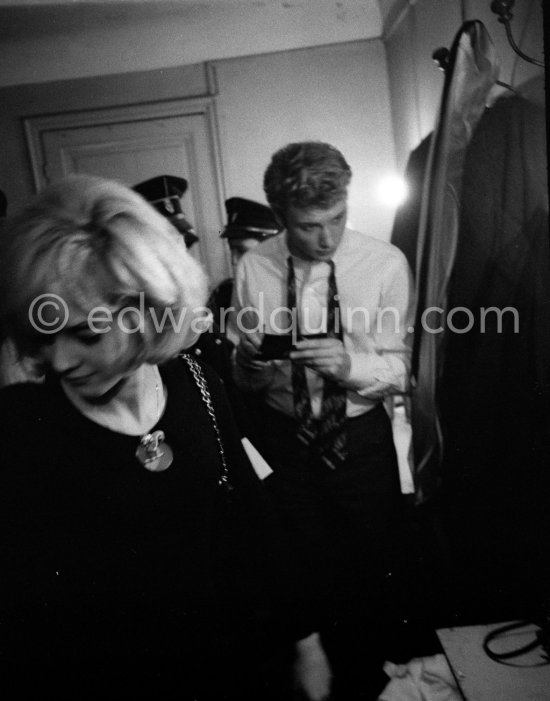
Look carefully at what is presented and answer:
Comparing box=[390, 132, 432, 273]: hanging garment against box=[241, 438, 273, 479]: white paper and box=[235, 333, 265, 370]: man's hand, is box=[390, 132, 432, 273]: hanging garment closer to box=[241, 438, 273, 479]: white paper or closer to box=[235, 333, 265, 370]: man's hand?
box=[235, 333, 265, 370]: man's hand

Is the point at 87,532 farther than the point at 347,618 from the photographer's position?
No

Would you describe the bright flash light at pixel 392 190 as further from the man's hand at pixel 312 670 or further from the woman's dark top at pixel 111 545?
the man's hand at pixel 312 670

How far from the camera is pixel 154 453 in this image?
21.5 inches

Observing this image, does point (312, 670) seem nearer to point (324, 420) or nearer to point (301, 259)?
point (324, 420)

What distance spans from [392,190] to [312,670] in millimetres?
821

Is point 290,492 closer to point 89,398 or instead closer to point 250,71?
point 89,398

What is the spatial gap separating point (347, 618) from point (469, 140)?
2.78 ft

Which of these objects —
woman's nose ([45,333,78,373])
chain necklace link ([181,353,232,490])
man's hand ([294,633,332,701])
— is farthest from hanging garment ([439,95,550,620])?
woman's nose ([45,333,78,373])

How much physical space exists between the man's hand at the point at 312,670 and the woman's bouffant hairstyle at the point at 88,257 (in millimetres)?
608

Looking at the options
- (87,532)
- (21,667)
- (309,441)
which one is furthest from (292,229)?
(21,667)

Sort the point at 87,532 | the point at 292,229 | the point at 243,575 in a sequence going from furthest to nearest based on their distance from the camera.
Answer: the point at 292,229
the point at 243,575
the point at 87,532

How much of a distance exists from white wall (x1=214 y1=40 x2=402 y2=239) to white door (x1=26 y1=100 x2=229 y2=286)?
4 centimetres

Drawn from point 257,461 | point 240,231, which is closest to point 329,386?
point 257,461

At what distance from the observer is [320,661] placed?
0.80 meters
